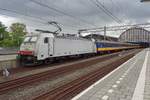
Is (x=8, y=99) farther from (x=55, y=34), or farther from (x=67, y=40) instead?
(x=67, y=40)

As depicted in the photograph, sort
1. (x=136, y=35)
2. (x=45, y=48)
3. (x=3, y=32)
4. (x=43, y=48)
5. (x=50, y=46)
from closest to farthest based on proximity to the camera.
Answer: (x=43, y=48), (x=45, y=48), (x=50, y=46), (x=3, y=32), (x=136, y=35)

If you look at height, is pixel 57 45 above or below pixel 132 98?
above

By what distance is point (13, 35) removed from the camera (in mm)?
83062

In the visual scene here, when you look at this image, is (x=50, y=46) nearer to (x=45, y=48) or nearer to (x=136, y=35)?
(x=45, y=48)

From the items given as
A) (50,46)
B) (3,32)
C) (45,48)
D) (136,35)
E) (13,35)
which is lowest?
(45,48)

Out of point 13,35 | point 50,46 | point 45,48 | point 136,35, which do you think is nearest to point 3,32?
point 13,35

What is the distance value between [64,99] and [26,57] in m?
12.5

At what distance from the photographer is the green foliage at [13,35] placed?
241 feet

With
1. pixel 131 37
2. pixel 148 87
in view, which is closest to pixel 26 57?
pixel 148 87

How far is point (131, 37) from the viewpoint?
441 feet

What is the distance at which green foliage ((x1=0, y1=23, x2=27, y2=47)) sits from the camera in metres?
73.4

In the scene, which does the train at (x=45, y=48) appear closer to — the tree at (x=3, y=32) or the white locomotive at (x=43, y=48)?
the white locomotive at (x=43, y=48)

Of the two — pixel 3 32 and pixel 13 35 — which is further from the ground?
pixel 3 32

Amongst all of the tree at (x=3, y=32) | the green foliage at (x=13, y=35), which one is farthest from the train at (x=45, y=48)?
the tree at (x=3, y=32)
